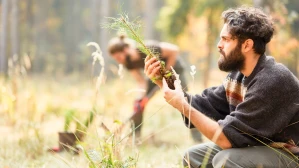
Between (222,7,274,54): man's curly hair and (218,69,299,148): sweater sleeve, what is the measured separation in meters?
0.23

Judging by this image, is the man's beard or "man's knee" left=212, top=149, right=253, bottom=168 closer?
"man's knee" left=212, top=149, right=253, bottom=168

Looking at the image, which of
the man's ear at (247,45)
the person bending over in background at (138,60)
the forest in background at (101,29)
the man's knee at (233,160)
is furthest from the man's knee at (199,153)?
the person bending over in background at (138,60)

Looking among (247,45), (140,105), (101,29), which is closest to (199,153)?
(247,45)

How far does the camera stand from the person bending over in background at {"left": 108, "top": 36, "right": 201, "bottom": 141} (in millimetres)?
5832

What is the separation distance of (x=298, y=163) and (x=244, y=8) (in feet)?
3.15

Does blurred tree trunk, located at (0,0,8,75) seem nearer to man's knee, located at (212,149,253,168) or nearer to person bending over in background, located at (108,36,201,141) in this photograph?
person bending over in background, located at (108,36,201,141)

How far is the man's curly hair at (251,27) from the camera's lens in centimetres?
270

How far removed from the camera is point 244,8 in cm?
281

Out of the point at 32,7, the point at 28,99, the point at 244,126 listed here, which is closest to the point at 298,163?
the point at 244,126

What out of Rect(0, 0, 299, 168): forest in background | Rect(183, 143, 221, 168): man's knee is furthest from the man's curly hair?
Rect(183, 143, 221, 168): man's knee

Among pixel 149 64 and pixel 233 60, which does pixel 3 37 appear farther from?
pixel 233 60

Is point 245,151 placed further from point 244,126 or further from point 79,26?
point 79,26

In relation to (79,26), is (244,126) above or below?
above

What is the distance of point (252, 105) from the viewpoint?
103 inches
